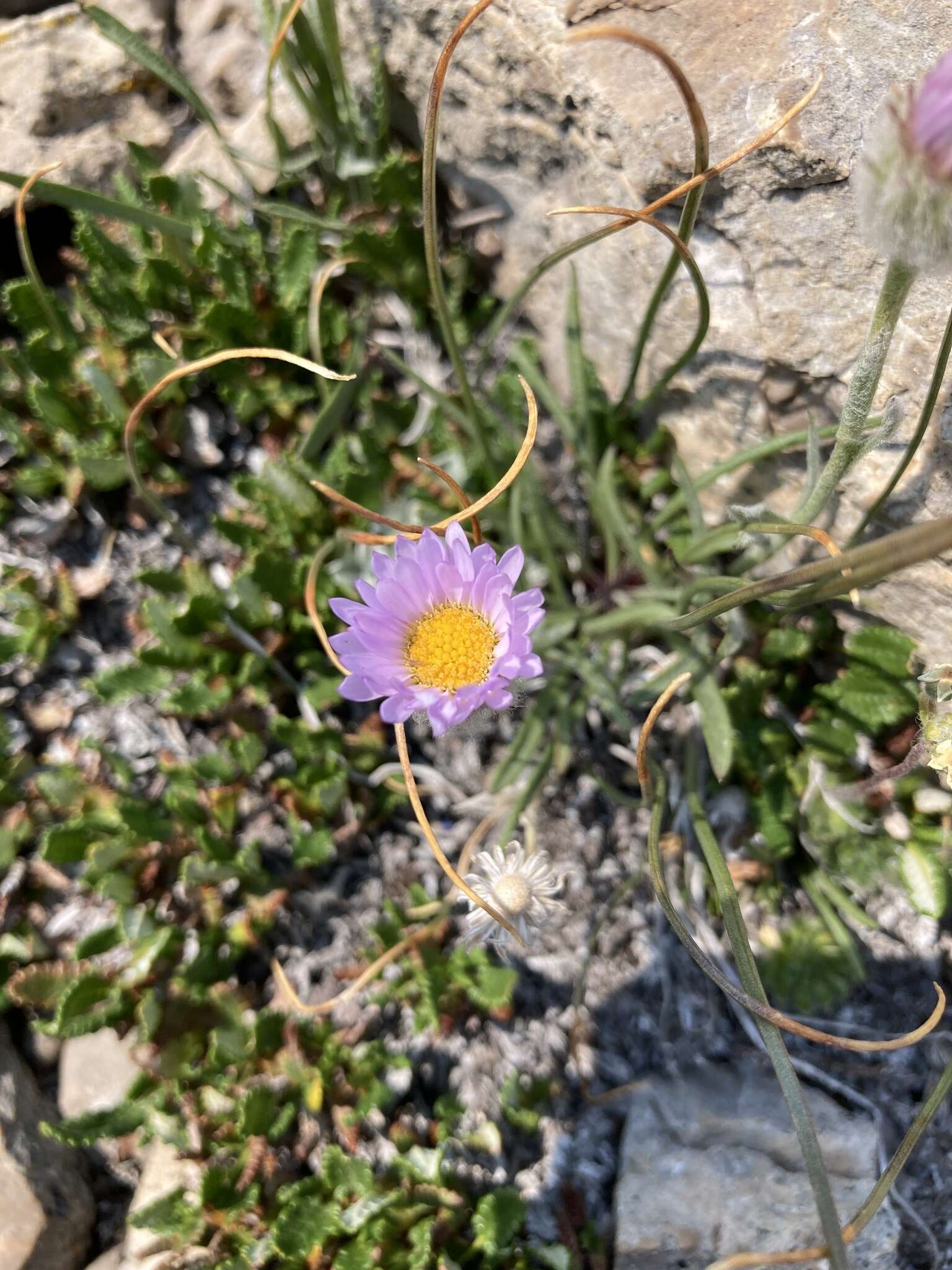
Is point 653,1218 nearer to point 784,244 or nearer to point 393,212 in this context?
point 784,244

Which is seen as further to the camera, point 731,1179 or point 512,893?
point 731,1179

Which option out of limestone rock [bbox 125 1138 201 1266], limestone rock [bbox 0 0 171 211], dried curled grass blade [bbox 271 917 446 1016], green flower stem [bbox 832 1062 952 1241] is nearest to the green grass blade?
limestone rock [bbox 0 0 171 211]

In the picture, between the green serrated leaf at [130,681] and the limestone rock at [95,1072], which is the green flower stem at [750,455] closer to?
the green serrated leaf at [130,681]

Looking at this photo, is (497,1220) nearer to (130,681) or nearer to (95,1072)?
(95,1072)

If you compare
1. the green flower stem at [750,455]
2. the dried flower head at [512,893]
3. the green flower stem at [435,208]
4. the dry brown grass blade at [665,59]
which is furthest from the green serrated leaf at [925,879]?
the dry brown grass blade at [665,59]

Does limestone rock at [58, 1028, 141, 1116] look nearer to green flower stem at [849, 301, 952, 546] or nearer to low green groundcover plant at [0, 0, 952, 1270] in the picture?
low green groundcover plant at [0, 0, 952, 1270]

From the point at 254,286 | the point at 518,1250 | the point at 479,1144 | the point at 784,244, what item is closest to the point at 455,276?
the point at 254,286

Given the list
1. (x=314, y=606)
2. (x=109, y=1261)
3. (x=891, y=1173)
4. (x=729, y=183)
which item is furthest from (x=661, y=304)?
(x=109, y=1261)
